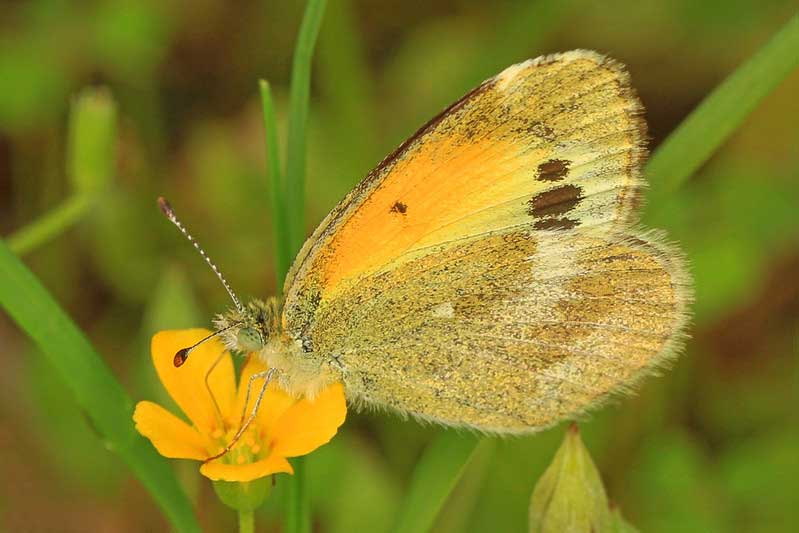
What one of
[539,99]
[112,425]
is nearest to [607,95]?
[539,99]

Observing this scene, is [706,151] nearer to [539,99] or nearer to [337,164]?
[539,99]

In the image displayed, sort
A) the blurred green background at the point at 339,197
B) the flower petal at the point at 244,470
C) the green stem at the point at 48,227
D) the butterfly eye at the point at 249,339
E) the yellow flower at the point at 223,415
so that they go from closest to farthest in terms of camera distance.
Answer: the flower petal at the point at 244,470 < the yellow flower at the point at 223,415 < the butterfly eye at the point at 249,339 < the green stem at the point at 48,227 < the blurred green background at the point at 339,197

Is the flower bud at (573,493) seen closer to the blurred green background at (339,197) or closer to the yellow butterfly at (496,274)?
the yellow butterfly at (496,274)

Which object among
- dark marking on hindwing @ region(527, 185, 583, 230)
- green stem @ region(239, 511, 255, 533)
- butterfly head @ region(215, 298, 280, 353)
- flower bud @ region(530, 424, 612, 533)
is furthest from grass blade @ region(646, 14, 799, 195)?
green stem @ region(239, 511, 255, 533)

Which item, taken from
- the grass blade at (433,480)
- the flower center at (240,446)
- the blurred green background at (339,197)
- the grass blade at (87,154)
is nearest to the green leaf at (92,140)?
the grass blade at (87,154)

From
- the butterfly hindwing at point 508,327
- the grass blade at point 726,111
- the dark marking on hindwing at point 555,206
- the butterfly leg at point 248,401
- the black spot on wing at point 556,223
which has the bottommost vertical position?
the butterfly leg at point 248,401

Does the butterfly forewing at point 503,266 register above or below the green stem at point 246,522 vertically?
above

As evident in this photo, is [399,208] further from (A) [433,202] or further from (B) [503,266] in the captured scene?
(B) [503,266]

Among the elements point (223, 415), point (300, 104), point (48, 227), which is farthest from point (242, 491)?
point (48, 227)
